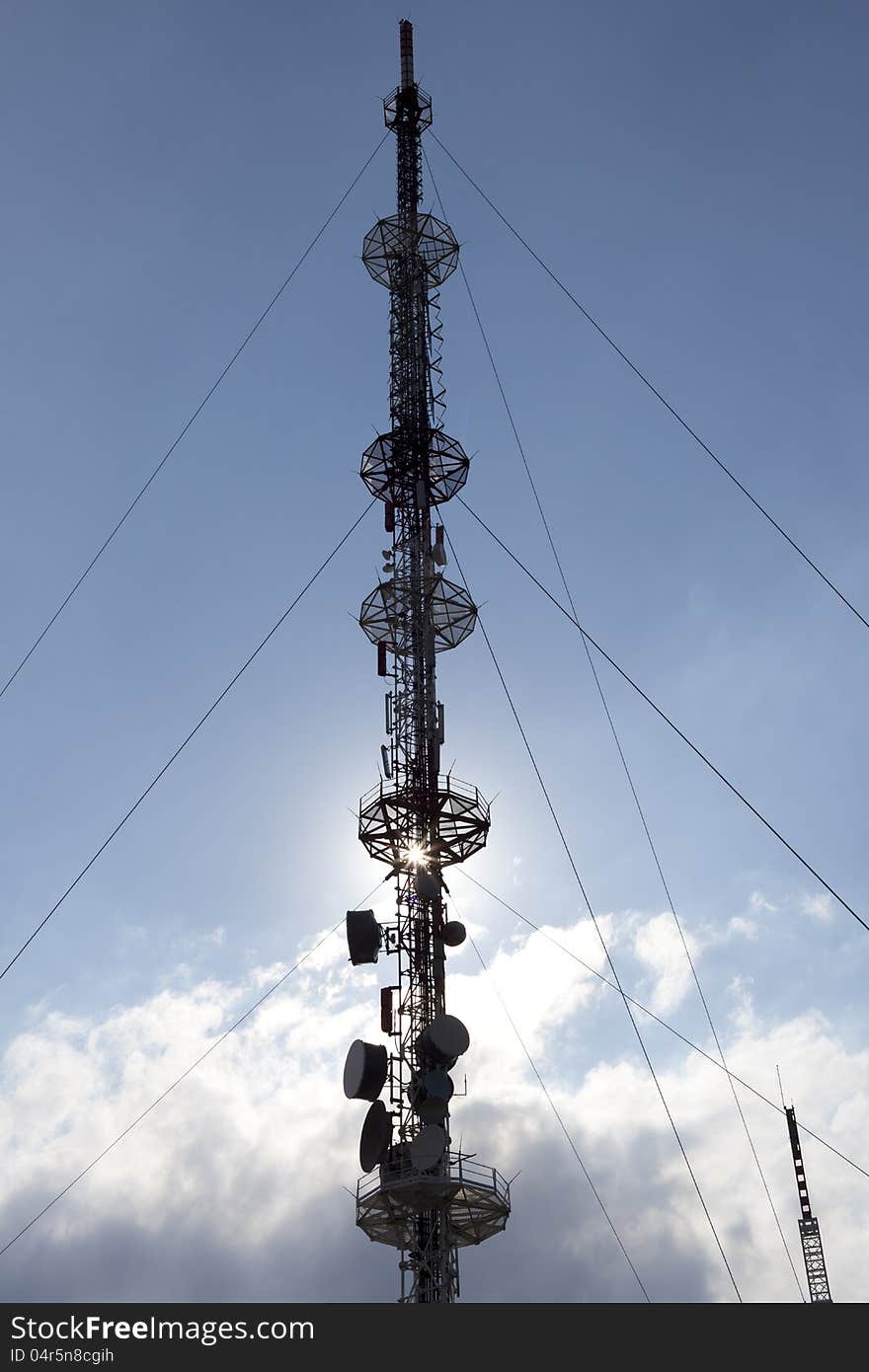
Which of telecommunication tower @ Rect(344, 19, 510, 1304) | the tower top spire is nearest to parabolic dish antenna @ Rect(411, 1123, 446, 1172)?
telecommunication tower @ Rect(344, 19, 510, 1304)

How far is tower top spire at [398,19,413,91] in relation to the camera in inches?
1912

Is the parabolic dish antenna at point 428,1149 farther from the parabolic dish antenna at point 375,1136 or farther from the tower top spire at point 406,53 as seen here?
the tower top spire at point 406,53

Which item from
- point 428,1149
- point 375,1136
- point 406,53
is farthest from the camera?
point 406,53

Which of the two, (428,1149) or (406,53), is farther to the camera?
(406,53)

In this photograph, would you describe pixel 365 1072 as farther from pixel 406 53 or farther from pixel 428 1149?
pixel 406 53

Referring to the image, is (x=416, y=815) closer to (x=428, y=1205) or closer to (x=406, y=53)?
(x=428, y=1205)

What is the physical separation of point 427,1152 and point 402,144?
39.7 metres

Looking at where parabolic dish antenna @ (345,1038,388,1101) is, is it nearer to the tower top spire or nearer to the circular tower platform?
the circular tower platform

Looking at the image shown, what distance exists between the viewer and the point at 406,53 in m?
49.0

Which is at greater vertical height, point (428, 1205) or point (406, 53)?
point (406, 53)

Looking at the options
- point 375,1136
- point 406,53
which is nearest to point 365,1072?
point 375,1136

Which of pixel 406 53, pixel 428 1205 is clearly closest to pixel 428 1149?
pixel 428 1205

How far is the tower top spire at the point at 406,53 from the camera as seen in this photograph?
4856cm

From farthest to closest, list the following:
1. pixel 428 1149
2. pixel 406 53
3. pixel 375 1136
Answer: pixel 406 53 < pixel 375 1136 < pixel 428 1149
